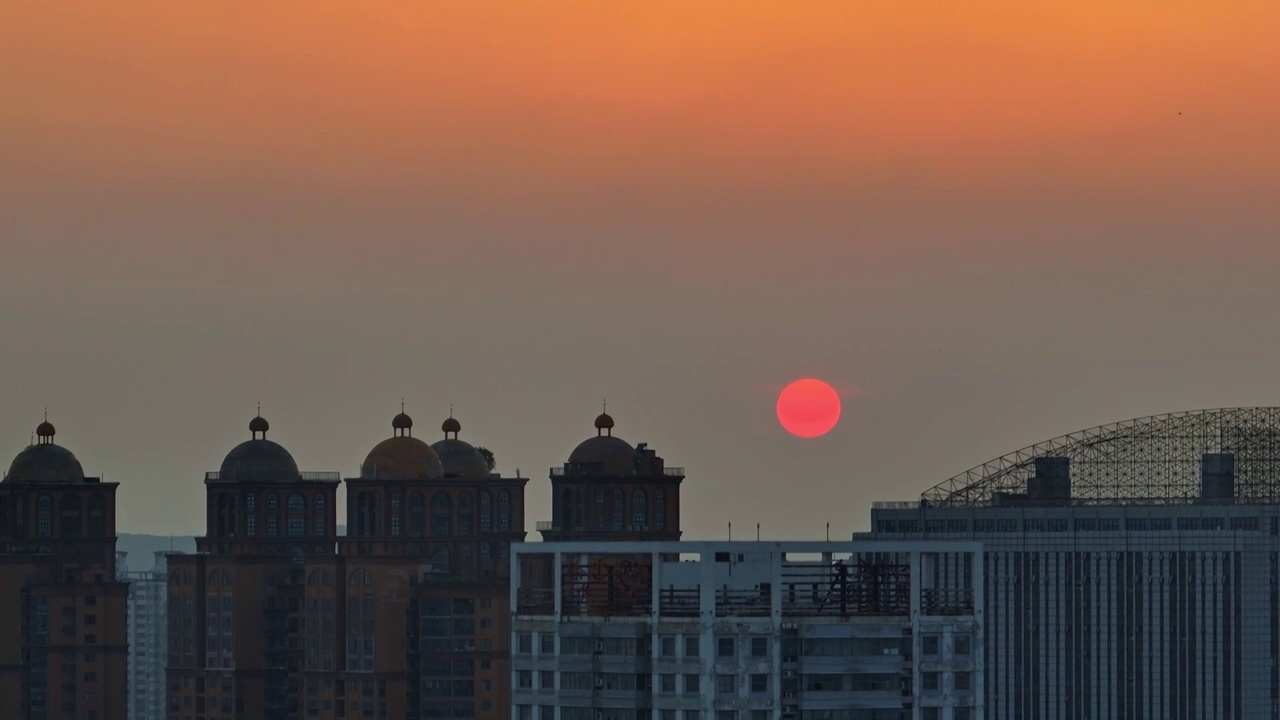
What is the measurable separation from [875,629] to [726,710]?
891 cm

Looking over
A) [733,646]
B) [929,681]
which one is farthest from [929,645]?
[733,646]

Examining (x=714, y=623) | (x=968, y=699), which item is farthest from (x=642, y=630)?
(x=968, y=699)

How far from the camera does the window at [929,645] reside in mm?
179500

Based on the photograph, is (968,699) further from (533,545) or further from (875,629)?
(533,545)

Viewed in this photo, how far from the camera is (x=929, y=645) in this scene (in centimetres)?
17975

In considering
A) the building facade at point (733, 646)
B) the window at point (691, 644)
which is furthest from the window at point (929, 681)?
the window at point (691, 644)

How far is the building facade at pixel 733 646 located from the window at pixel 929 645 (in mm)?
52

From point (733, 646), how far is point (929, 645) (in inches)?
417

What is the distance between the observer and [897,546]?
177 meters

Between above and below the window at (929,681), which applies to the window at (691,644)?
above

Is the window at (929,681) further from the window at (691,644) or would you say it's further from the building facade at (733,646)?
the window at (691,644)

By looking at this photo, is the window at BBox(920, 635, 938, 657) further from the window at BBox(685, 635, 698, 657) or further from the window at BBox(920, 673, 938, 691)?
the window at BBox(685, 635, 698, 657)

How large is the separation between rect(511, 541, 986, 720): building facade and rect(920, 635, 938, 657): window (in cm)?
5

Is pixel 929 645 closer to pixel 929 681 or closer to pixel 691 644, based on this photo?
pixel 929 681
